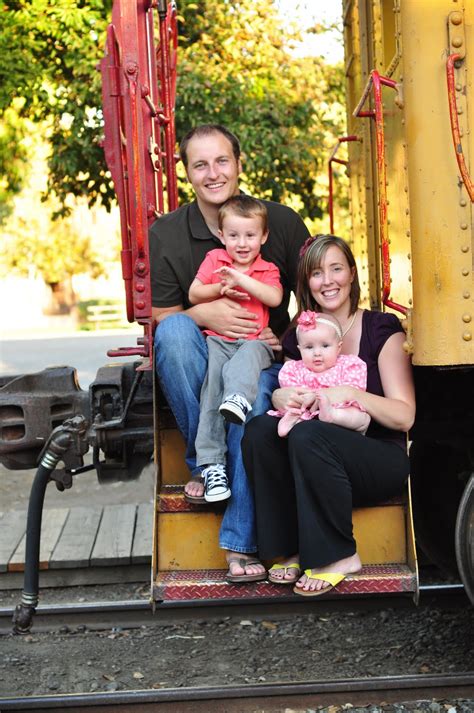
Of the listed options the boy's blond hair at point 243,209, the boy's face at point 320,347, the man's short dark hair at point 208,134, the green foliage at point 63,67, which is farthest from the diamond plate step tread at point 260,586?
the green foliage at point 63,67

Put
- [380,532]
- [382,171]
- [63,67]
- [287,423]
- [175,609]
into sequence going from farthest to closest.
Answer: [63,67] < [175,609] < [380,532] < [287,423] < [382,171]

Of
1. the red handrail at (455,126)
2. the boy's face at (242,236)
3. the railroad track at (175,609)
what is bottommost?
the railroad track at (175,609)

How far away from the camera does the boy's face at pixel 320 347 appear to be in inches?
138

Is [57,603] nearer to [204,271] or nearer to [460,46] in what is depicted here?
[204,271]

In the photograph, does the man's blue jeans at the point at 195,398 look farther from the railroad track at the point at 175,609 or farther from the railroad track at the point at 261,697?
the railroad track at the point at 175,609

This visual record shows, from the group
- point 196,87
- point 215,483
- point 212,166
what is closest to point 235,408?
point 215,483

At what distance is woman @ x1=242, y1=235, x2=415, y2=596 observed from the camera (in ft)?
11.1

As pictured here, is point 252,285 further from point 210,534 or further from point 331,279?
point 210,534

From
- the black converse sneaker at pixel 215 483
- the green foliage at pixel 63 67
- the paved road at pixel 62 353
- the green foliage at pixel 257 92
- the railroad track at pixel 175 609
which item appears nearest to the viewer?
the black converse sneaker at pixel 215 483

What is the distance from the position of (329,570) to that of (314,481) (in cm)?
31

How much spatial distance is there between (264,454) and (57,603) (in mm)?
2243

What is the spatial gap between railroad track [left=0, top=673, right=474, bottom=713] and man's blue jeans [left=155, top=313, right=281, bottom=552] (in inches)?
25.8

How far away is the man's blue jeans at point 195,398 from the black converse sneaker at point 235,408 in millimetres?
124

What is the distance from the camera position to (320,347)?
11.6 feet
